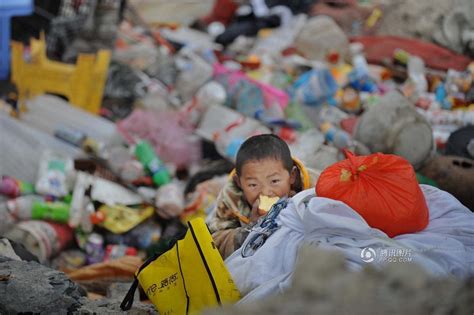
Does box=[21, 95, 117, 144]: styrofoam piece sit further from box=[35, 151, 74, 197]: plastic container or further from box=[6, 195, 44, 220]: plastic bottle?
box=[6, 195, 44, 220]: plastic bottle

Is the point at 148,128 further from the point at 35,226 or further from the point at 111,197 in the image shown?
the point at 35,226

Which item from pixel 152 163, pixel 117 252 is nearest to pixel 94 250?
pixel 117 252

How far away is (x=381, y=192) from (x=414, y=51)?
4886mm

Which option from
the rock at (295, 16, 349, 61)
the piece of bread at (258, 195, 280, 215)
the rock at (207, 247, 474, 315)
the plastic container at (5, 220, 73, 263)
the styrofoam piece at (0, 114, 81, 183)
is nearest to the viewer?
the rock at (207, 247, 474, 315)

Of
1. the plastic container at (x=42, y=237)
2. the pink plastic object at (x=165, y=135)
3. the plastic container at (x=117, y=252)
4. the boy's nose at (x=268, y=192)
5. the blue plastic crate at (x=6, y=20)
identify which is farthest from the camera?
the blue plastic crate at (x=6, y=20)

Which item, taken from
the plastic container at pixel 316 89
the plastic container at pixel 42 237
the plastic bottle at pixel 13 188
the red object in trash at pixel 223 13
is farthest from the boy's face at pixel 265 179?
the red object in trash at pixel 223 13

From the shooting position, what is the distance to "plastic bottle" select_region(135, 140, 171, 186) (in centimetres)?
518

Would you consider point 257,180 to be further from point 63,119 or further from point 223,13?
point 223,13

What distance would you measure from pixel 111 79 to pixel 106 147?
115cm

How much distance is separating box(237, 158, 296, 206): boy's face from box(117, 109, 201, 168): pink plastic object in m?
2.29

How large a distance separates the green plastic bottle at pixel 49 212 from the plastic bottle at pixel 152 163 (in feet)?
2.44

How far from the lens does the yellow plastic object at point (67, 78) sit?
242 inches

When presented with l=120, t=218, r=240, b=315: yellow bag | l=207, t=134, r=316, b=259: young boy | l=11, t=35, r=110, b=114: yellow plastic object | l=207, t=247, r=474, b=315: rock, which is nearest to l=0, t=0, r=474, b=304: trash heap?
l=11, t=35, r=110, b=114: yellow plastic object

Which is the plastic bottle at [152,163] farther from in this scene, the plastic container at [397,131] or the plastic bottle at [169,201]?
the plastic container at [397,131]
